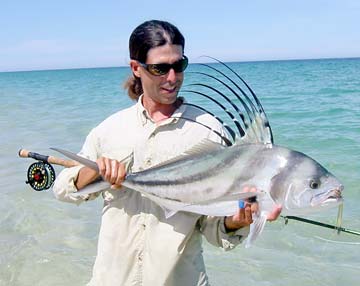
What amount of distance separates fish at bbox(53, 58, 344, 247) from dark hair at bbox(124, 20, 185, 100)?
0.39 m

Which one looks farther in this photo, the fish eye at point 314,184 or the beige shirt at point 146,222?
the beige shirt at point 146,222

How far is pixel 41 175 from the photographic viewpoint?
156 inches

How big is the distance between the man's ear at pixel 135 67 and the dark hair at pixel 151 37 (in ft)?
0.08

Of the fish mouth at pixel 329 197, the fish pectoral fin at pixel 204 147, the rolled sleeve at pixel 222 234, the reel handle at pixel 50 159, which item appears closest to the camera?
the fish mouth at pixel 329 197

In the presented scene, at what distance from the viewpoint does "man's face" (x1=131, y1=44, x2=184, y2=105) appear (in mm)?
2791

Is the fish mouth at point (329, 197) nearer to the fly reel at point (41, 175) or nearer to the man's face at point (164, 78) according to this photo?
the man's face at point (164, 78)

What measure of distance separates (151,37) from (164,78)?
229 millimetres

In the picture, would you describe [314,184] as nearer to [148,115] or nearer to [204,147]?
[204,147]

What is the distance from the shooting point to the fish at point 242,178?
233cm

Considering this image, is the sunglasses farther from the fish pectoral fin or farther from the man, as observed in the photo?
the fish pectoral fin

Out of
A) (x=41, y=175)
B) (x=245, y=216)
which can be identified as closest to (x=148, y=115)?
(x=245, y=216)

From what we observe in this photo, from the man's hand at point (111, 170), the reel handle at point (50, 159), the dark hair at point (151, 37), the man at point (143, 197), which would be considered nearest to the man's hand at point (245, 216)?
the man at point (143, 197)

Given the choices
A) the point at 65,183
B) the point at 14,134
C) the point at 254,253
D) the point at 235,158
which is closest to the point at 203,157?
the point at 235,158

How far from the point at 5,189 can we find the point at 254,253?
4809mm
